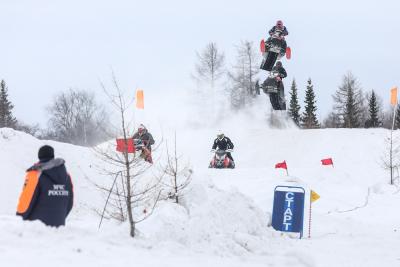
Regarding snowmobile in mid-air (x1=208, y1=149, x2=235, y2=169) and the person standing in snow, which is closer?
the person standing in snow

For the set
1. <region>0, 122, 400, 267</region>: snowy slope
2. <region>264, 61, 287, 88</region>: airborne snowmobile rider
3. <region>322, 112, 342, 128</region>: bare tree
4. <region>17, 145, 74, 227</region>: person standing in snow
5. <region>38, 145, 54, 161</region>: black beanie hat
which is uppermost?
<region>264, 61, 287, 88</region>: airborne snowmobile rider

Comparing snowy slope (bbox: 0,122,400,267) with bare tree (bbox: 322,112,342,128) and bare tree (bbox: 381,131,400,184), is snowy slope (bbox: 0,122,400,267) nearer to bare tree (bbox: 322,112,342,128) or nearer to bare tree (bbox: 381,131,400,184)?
bare tree (bbox: 381,131,400,184)

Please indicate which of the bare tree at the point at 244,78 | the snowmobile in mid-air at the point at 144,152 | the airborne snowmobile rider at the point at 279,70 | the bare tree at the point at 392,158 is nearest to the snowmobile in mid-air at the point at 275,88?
the airborne snowmobile rider at the point at 279,70

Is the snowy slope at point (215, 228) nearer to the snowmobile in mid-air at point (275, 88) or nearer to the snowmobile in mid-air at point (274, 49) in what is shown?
the snowmobile in mid-air at point (275, 88)

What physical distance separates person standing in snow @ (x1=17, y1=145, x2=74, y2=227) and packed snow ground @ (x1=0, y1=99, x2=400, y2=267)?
0.25 m

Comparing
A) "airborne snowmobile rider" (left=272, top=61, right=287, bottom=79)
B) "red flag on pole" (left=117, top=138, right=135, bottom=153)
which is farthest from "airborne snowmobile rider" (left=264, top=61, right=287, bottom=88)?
"red flag on pole" (left=117, top=138, right=135, bottom=153)

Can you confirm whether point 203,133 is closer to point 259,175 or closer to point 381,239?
point 259,175

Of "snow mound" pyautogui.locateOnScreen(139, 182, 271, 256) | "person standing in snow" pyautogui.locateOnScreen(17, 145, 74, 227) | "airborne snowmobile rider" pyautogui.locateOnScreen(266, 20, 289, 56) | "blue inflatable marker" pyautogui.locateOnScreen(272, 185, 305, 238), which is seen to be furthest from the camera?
"airborne snowmobile rider" pyautogui.locateOnScreen(266, 20, 289, 56)

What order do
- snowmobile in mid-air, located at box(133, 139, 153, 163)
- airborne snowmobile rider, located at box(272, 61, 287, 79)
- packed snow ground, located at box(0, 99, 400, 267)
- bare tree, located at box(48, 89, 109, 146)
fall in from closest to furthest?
packed snow ground, located at box(0, 99, 400, 267), snowmobile in mid-air, located at box(133, 139, 153, 163), airborne snowmobile rider, located at box(272, 61, 287, 79), bare tree, located at box(48, 89, 109, 146)

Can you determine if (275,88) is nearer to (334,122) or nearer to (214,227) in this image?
(214,227)

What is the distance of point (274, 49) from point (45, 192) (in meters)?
13.6

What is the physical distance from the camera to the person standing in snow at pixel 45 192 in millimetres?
7270

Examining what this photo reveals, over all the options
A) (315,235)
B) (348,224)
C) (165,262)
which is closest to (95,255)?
(165,262)

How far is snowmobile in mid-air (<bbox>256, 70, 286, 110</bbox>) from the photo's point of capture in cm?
2014
